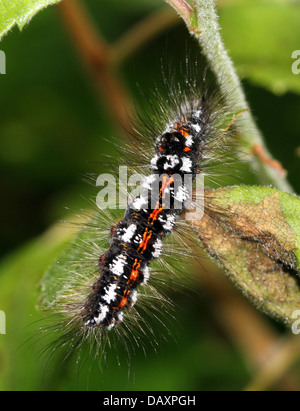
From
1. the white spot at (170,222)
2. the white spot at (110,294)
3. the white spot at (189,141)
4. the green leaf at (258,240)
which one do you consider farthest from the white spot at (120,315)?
the white spot at (189,141)

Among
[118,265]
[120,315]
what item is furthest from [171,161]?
[120,315]

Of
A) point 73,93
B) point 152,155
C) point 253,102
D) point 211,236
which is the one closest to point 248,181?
point 253,102

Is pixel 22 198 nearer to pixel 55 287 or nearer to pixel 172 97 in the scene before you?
pixel 55 287

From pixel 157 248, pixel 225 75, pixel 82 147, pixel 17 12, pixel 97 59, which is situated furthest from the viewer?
pixel 82 147

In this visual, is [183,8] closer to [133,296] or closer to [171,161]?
[171,161]

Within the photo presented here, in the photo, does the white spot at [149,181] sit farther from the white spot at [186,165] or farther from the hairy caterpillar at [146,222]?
the white spot at [186,165]

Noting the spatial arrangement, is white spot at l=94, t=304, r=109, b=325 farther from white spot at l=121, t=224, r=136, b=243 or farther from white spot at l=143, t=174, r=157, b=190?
white spot at l=143, t=174, r=157, b=190

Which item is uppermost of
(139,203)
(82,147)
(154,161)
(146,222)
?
(82,147)
